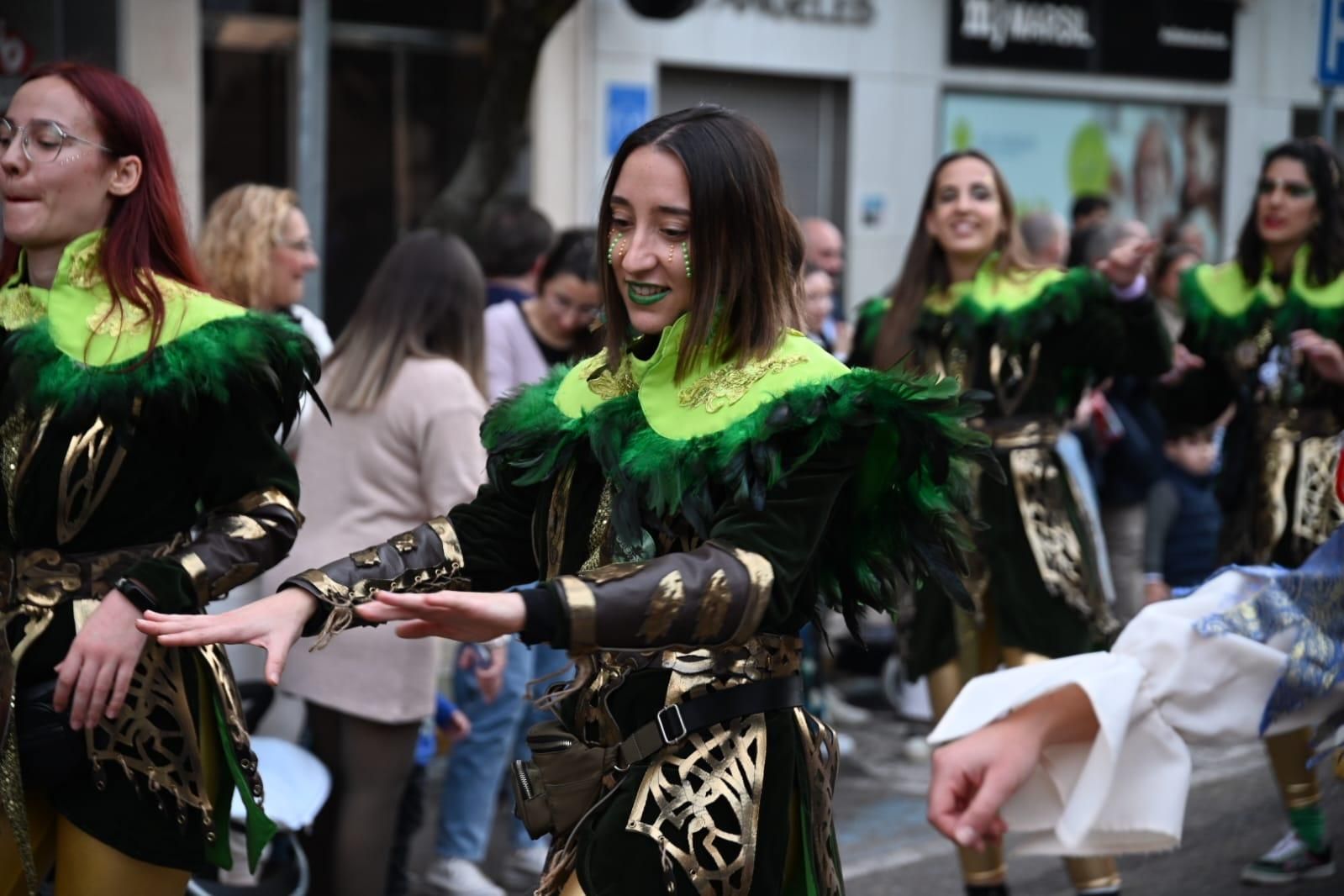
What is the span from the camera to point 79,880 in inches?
123

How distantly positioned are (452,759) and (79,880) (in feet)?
8.42

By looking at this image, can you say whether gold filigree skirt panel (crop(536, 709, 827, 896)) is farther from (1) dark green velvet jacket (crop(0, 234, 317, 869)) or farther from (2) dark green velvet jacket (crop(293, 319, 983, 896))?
(1) dark green velvet jacket (crop(0, 234, 317, 869))

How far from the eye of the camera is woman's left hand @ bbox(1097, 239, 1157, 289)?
5.29 meters

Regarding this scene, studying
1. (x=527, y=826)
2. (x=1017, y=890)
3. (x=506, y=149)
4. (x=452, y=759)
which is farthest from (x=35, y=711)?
(x=506, y=149)

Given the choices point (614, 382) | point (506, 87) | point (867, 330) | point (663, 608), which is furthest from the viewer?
point (506, 87)

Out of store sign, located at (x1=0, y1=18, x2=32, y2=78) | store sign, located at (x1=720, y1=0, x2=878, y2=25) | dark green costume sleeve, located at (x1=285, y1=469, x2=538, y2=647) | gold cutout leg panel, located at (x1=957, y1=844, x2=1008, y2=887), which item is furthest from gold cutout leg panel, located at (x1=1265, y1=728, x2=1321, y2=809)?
store sign, located at (x1=720, y1=0, x2=878, y2=25)

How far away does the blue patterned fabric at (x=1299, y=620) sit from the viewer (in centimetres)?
253

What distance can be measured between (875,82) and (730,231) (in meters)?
11.3

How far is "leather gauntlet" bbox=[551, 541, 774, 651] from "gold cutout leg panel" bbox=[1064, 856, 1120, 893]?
272 cm

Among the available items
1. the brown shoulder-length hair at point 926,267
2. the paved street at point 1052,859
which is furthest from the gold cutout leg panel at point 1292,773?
the brown shoulder-length hair at point 926,267

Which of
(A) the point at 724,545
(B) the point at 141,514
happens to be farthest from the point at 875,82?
(A) the point at 724,545

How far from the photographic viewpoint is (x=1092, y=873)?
4895 mm

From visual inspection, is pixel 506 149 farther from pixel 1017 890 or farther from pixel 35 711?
pixel 35 711

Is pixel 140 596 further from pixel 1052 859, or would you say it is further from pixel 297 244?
pixel 1052 859
